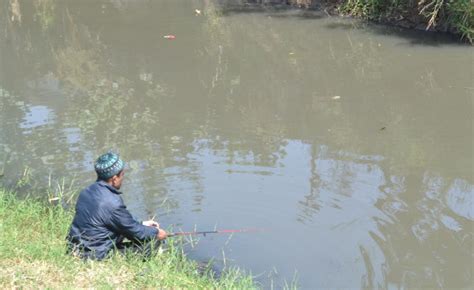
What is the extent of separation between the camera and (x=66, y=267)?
438 cm

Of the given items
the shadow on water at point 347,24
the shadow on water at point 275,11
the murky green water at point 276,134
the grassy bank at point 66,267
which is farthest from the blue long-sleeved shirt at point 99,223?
the shadow on water at point 275,11

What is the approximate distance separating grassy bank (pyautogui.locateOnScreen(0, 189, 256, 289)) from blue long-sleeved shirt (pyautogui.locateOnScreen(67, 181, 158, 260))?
120mm

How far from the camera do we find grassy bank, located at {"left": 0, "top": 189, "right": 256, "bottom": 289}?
4168mm

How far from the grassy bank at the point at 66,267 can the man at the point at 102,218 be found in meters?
0.12

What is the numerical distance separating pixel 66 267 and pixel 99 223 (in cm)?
42

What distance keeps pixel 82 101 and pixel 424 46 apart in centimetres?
A: 663

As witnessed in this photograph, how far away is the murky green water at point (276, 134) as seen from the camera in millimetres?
5816

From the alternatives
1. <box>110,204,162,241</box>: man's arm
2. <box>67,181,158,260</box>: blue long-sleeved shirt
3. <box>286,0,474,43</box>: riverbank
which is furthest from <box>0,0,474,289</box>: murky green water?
<box>67,181,158,260</box>: blue long-sleeved shirt

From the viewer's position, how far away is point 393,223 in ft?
20.2

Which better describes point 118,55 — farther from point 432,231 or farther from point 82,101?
point 432,231

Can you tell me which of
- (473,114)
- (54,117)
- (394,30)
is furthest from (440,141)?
(394,30)

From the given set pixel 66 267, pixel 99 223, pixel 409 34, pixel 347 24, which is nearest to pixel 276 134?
pixel 99 223

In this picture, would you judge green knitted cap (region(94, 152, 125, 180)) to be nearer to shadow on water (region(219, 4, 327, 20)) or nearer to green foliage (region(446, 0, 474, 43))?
green foliage (region(446, 0, 474, 43))

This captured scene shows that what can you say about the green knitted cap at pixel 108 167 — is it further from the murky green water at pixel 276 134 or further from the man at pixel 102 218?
the murky green water at pixel 276 134
